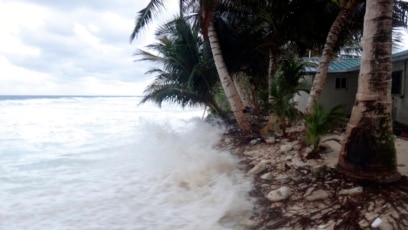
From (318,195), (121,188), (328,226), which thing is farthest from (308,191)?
(121,188)

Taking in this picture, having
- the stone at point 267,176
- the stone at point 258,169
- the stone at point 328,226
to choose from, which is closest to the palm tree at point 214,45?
the stone at point 258,169

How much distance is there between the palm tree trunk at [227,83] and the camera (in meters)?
8.74

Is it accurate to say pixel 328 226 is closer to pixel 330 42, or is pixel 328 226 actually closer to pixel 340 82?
pixel 330 42

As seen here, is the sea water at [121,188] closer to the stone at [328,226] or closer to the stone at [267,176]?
the stone at [267,176]

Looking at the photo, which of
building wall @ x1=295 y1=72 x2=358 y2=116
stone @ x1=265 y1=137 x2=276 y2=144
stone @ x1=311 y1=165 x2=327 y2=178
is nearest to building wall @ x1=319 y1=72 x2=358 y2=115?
building wall @ x1=295 y1=72 x2=358 y2=116

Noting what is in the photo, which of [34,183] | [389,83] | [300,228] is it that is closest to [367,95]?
[389,83]

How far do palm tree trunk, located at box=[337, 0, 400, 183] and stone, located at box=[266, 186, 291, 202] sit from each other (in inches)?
33.8

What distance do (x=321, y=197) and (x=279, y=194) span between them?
56 cm

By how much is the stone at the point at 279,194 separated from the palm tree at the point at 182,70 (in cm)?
692

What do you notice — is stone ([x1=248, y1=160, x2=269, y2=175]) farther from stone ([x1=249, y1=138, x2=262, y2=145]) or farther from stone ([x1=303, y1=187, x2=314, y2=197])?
stone ([x1=249, y1=138, x2=262, y2=145])

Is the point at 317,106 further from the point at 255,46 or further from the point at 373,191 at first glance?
the point at 255,46

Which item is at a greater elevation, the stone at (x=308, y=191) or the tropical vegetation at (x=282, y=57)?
the tropical vegetation at (x=282, y=57)

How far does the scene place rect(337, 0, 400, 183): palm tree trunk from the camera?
4.01 m

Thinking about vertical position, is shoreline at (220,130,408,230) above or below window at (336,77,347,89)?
below
